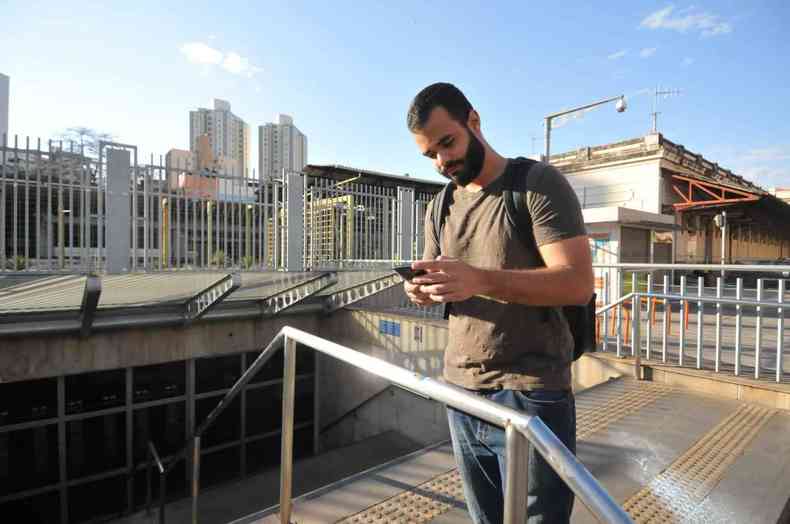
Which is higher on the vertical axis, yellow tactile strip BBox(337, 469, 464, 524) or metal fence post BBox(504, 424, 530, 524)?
metal fence post BBox(504, 424, 530, 524)

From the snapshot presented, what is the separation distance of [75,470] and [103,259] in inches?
199

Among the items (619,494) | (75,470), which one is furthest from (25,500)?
(619,494)

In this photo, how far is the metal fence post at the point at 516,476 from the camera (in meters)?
1.11

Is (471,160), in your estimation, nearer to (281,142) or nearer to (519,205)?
(519,205)

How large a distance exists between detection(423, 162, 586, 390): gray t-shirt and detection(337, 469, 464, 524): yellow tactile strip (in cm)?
187

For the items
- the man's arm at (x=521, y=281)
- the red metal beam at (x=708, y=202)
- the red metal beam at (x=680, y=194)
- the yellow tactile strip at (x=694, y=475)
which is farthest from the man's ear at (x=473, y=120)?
the red metal beam at (x=680, y=194)

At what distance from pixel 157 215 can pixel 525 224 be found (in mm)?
6473

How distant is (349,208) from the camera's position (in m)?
8.64

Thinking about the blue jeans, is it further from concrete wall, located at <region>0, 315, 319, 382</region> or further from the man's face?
concrete wall, located at <region>0, 315, 319, 382</region>

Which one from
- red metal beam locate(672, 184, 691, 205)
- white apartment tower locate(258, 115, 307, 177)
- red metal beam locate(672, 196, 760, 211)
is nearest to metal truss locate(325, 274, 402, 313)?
red metal beam locate(672, 196, 760, 211)

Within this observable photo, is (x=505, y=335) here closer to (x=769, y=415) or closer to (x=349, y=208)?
(x=769, y=415)

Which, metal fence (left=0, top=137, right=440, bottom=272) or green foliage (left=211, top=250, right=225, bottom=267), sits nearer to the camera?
metal fence (left=0, top=137, right=440, bottom=272)

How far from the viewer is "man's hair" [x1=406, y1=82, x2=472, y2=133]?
1.33 m

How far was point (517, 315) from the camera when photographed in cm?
125
